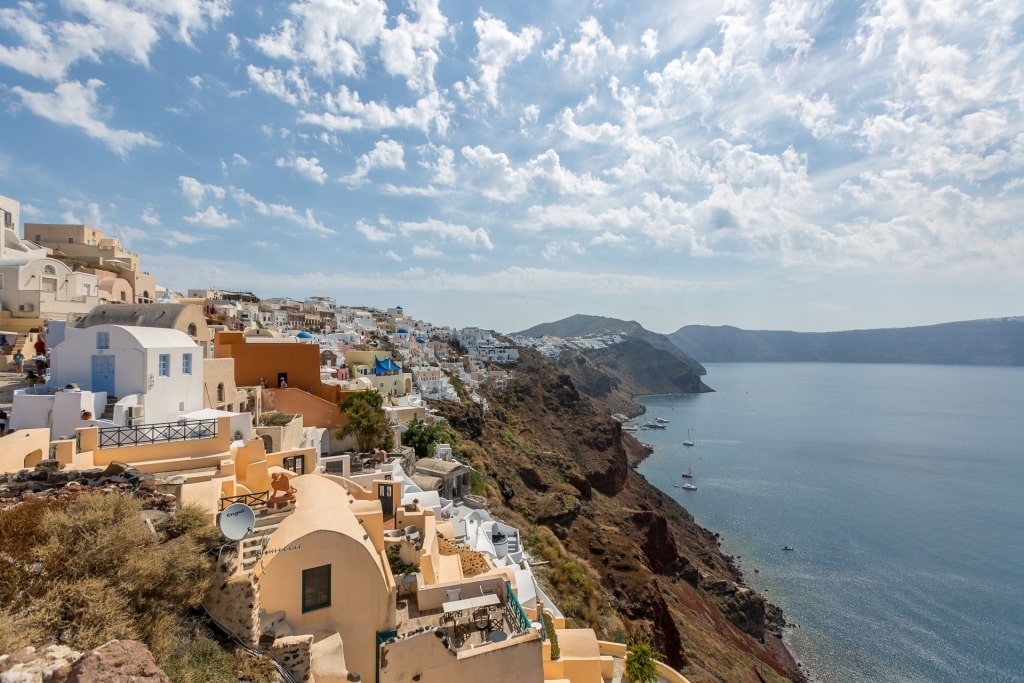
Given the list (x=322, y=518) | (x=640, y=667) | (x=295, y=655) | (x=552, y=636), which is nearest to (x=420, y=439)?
(x=640, y=667)

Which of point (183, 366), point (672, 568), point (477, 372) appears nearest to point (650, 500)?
point (672, 568)

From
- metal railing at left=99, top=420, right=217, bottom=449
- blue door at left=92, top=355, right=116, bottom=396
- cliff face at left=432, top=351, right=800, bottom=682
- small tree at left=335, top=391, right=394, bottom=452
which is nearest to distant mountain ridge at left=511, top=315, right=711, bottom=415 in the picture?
cliff face at left=432, top=351, right=800, bottom=682

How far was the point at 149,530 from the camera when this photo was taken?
19.1ft

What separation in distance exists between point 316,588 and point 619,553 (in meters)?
24.2

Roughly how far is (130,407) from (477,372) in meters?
55.7

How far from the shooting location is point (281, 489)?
9156 mm

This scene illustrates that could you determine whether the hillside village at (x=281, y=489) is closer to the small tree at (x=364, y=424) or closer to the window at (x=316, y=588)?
the window at (x=316, y=588)

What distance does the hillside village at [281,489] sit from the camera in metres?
6.99

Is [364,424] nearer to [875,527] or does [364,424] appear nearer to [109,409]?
[109,409]

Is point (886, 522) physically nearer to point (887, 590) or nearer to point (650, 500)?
point (887, 590)

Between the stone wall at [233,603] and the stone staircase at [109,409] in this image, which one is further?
the stone staircase at [109,409]

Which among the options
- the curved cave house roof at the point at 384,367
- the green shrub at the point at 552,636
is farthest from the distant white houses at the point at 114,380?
the curved cave house roof at the point at 384,367

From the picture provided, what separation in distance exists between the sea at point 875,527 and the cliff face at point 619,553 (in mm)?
3414

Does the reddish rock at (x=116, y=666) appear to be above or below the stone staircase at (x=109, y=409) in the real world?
below
